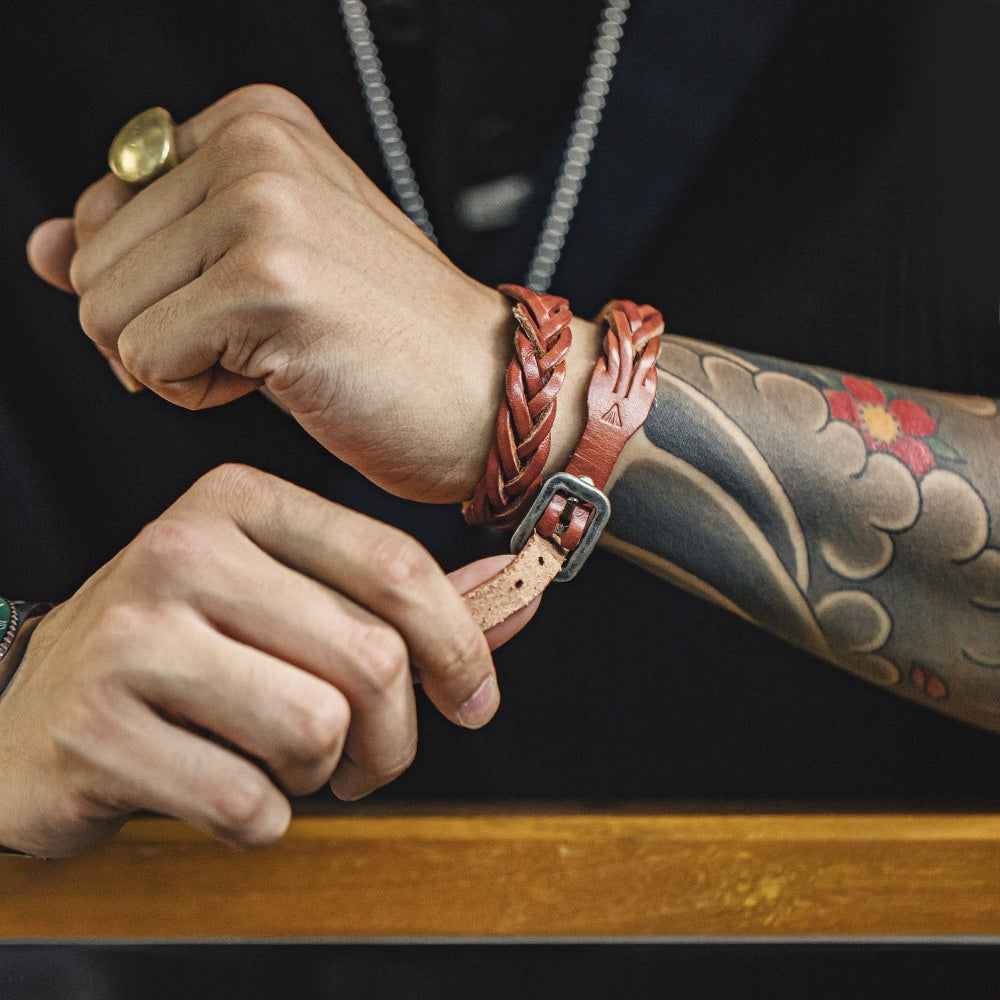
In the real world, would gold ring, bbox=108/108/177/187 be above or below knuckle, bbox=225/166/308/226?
above

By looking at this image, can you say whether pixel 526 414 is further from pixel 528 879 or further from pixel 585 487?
pixel 528 879

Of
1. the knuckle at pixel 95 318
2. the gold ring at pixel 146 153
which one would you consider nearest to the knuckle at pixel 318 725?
the knuckle at pixel 95 318

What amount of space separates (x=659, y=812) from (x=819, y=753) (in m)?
0.48

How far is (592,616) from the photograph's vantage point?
1022 millimetres

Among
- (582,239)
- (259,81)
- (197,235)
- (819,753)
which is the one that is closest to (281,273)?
(197,235)

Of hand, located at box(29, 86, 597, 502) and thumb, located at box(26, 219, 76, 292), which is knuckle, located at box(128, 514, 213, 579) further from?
thumb, located at box(26, 219, 76, 292)

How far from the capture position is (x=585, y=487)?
1.90 feet

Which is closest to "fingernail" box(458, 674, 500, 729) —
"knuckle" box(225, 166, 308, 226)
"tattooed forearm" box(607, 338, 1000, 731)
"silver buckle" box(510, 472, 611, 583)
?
"silver buckle" box(510, 472, 611, 583)

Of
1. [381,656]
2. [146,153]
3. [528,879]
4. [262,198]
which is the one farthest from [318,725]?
[146,153]

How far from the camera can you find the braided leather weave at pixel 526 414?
1.96 ft

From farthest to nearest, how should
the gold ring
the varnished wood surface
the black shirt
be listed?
1. the black shirt
2. the gold ring
3. the varnished wood surface

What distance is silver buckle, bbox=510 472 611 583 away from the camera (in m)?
0.58

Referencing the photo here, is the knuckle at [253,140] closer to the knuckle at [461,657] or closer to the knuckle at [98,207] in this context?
the knuckle at [98,207]

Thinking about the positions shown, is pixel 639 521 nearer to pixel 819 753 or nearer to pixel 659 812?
pixel 659 812
